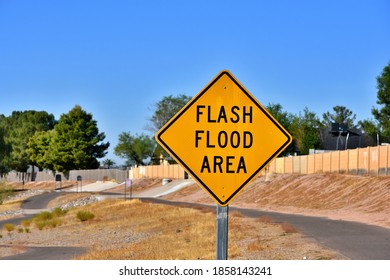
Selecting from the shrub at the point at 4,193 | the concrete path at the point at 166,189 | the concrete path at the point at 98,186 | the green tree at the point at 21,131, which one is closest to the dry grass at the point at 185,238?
the concrete path at the point at 166,189

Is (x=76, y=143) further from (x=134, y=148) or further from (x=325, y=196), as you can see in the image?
(x=325, y=196)

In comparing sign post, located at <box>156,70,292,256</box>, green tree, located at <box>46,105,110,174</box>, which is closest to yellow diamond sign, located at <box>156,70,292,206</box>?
sign post, located at <box>156,70,292,256</box>

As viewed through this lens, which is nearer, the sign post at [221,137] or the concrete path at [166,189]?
the sign post at [221,137]

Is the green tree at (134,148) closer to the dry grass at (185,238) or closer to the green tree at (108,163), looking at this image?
the green tree at (108,163)

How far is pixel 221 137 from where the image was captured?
771 centimetres

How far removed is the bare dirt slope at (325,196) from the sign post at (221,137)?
82.2 ft

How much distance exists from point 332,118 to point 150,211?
335 ft

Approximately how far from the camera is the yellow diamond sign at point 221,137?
7727 mm

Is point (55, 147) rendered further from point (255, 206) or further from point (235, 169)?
point (235, 169)

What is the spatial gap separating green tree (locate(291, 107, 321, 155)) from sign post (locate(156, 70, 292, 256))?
294 feet

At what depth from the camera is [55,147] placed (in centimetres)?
13575

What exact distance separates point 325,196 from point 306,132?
46771 mm

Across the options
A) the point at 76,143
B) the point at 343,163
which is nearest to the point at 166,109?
the point at 76,143
